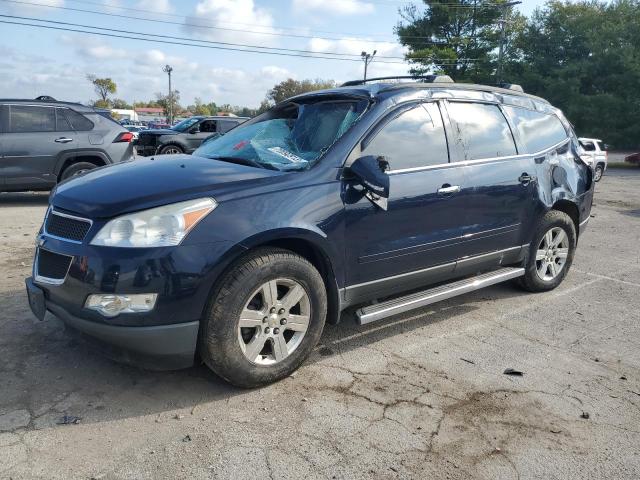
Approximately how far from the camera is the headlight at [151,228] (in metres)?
2.79

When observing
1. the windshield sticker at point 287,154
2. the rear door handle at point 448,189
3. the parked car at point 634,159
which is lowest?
the parked car at point 634,159

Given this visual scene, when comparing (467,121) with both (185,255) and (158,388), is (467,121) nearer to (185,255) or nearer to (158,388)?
(185,255)

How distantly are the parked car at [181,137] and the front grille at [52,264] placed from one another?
12432 mm

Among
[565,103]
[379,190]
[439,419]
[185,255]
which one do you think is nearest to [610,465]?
[439,419]

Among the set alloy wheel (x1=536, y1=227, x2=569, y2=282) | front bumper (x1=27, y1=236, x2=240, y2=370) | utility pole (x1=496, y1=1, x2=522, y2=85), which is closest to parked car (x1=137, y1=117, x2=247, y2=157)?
alloy wheel (x1=536, y1=227, x2=569, y2=282)

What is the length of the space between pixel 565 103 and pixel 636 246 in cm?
3065

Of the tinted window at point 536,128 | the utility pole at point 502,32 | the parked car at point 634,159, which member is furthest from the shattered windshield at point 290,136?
the utility pole at point 502,32

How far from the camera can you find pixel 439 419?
9.59 ft

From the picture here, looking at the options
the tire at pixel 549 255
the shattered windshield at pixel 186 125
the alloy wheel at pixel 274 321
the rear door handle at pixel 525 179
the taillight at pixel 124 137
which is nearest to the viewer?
the alloy wheel at pixel 274 321

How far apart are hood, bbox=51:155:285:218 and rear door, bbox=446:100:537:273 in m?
1.66

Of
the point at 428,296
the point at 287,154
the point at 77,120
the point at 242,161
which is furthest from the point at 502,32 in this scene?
the point at 242,161

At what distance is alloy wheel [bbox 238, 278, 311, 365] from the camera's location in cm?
306

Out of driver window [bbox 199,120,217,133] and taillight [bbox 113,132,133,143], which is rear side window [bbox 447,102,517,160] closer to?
taillight [bbox 113,132,133,143]

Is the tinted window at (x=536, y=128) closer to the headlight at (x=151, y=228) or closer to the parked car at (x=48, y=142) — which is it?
the headlight at (x=151, y=228)
